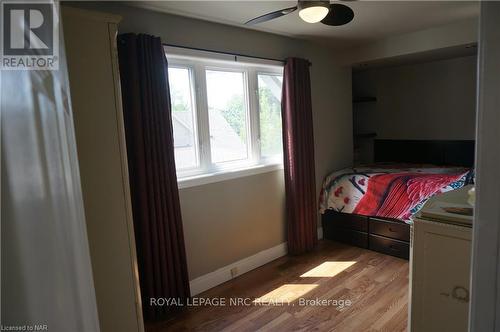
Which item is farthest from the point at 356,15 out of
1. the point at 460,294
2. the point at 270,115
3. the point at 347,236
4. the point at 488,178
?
the point at 488,178

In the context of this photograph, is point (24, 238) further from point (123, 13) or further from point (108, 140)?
point (123, 13)

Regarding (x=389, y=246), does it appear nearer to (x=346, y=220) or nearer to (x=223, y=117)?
(x=346, y=220)

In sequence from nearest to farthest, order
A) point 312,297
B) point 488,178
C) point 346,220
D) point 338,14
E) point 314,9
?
point 488,178 → point 314,9 → point 338,14 → point 312,297 → point 346,220

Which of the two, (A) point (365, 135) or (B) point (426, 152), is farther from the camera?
(A) point (365, 135)

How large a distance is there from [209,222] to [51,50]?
6.55 feet

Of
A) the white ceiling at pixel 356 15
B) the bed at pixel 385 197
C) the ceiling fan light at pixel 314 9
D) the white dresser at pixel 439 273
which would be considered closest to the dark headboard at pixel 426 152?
the bed at pixel 385 197

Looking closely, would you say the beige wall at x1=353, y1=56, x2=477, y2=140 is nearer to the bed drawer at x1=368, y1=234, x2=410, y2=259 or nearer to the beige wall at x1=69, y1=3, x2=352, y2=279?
the beige wall at x1=69, y1=3, x2=352, y2=279

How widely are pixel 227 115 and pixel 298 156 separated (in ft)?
2.80

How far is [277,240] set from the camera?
3.34m

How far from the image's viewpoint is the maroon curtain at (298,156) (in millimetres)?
3139

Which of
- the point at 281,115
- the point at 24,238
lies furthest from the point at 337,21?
the point at 24,238

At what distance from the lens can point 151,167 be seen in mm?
2199

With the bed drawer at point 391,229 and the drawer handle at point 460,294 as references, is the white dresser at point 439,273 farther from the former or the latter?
the bed drawer at point 391,229

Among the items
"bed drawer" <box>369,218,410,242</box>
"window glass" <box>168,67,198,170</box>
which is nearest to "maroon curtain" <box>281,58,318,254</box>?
"bed drawer" <box>369,218,410,242</box>
